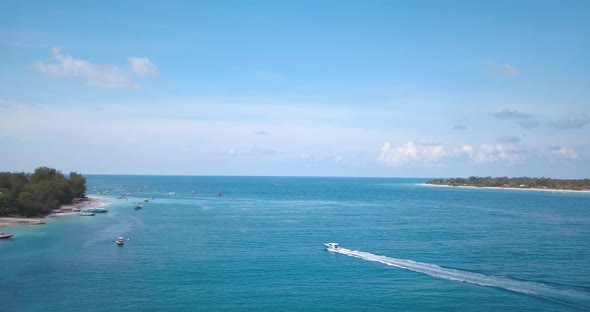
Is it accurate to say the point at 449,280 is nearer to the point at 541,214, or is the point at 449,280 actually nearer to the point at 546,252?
the point at 546,252

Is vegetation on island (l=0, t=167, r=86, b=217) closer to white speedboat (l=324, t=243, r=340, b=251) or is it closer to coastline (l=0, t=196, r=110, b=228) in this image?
coastline (l=0, t=196, r=110, b=228)

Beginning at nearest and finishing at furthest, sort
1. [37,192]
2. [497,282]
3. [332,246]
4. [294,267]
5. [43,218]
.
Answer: [497,282] < [294,267] < [332,246] < [43,218] < [37,192]

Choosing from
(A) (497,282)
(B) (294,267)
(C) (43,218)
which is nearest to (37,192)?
(C) (43,218)

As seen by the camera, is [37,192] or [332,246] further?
[37,192]

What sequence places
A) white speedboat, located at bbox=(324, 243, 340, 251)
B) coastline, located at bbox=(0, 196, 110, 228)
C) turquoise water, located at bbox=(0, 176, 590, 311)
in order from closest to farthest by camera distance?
turquoise water, located at bbox=(0, 176, 590, 311) < white speedboat, located at bbox=(324, 243, 340, 251) < coastline, located at bbox=(0, 196, 110, 228)

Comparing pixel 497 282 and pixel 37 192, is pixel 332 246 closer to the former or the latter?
pixel 497 282

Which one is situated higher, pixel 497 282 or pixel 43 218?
pixel 43 218

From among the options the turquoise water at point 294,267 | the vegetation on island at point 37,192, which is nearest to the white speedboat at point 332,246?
the turquoise water at point 294,267

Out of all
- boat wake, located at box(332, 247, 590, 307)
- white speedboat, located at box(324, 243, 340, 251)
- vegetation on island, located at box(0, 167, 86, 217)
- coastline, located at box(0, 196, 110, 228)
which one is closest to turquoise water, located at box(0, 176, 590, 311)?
boat wake, located at box(332, 247, 590, 307)
